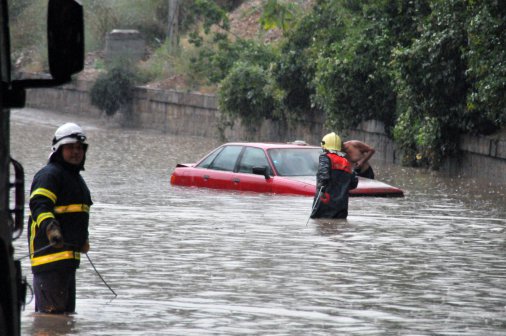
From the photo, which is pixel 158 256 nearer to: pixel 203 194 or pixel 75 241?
pixel 75 241

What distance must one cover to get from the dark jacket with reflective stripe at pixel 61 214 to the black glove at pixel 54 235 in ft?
0.67

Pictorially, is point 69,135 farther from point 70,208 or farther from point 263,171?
point 263,171

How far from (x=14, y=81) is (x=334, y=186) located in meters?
12.7

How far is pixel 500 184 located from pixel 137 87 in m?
28.2

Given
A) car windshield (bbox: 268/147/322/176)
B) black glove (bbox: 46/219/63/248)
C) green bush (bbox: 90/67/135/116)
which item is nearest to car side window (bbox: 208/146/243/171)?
car windshield (bbox: 268/147/322/176)

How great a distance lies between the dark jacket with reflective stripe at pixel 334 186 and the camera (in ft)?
60.0

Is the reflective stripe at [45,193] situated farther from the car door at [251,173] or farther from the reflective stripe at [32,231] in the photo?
the car door at [251,173]

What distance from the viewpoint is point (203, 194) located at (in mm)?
23031

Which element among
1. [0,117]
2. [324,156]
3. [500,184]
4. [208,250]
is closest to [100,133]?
[500,184]

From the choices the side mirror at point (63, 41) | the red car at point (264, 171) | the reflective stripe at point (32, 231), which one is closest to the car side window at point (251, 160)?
the red car at point (264, 171)

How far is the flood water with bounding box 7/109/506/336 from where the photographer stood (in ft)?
33.1

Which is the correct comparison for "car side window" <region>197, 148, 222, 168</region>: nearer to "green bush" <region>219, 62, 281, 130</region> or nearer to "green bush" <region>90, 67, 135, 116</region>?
"green bush" <region>219, 62, 281, 130</region>

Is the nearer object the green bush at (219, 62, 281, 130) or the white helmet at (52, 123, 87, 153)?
the white helmet at (52, 123, 87, 153)

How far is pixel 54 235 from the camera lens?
9.19 metres
